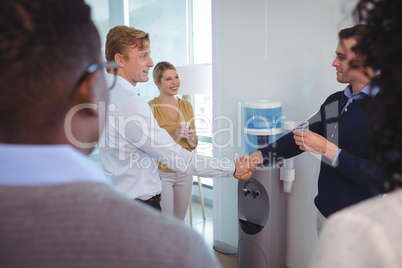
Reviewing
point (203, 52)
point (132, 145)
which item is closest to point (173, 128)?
point (132, 145)

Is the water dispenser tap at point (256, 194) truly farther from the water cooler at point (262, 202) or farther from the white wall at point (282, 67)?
the white wall at point (282, 67)

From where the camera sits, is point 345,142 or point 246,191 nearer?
point 345,142

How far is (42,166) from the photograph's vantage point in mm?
498

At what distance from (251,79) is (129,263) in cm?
247

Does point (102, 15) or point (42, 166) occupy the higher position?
point (102, 15)

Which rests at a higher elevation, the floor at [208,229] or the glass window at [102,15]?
the glass window at [102,15]

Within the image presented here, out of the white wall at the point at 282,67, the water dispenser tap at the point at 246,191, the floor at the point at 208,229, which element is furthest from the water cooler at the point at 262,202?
the floor at the point at 208,229

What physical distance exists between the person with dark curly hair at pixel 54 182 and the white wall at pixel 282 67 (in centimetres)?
206

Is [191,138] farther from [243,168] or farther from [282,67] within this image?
[282,67]

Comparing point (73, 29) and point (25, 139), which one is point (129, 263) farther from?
point (73, 29)

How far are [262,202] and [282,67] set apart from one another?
965 millimetres

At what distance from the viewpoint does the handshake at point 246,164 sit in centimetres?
242

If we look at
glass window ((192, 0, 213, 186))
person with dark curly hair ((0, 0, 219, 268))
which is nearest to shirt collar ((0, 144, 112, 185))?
person with dark curly hair ((0, 0, 219, 268))

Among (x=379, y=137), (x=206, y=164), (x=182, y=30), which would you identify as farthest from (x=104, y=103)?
(x=182, y=30)
